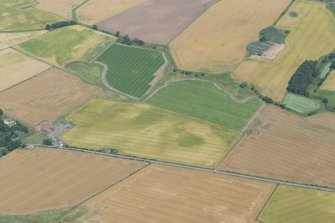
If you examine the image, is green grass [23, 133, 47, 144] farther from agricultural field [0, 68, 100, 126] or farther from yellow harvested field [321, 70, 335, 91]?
yellow harvested field [321, 70, 335, 91]

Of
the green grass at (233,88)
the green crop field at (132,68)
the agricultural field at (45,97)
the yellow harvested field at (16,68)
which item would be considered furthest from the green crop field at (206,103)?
the yellow harvested field at (16,68)

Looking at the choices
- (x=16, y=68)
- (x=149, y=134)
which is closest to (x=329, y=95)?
(x=149, y=134)

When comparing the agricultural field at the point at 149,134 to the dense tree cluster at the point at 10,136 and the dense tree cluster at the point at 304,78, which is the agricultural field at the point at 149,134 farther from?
the dense tree cluster at the point at 304,78

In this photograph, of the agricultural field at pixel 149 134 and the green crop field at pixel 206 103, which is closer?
the agricultural field at pixel 149 134

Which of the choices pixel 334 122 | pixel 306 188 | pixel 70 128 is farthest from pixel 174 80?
pixel 306 188

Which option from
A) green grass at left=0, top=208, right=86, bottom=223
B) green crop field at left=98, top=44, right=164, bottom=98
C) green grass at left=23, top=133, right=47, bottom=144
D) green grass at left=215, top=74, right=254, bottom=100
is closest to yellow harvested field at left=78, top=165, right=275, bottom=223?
green grass at left=0, top=208, right=86, bottom=223

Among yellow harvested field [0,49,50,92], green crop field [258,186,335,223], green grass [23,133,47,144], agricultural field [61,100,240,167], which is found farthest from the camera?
yellow harvested field [0,49,50,92]
